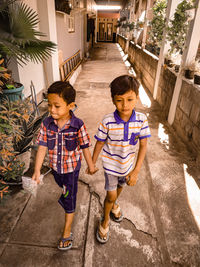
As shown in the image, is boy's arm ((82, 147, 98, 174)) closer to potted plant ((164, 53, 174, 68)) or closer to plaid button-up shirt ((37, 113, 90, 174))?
plaid button-up shirt ((37, 113, 90, 174))

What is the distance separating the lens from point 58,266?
1.50 metres

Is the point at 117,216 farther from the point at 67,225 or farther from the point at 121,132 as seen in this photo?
the point at 121,132

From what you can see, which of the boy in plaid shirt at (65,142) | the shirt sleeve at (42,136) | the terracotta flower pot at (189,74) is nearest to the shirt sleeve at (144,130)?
the boy in plaid shirt at (65,142)

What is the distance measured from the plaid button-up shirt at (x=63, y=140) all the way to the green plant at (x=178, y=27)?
389 centimetres

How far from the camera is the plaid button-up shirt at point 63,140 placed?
1.35m

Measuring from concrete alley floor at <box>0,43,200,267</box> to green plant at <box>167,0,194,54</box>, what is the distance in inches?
122

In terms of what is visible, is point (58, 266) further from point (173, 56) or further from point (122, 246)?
point (173, 56)

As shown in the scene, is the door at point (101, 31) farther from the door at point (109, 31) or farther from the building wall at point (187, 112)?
the building wall at point (187, 112)

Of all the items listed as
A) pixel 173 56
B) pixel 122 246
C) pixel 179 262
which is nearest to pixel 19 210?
pixel 122 246

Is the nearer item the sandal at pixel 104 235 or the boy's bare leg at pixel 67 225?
the boy's bare leg at pixel 67 225

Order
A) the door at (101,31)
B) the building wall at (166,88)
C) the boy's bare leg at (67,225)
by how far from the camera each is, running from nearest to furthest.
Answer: the boy's bare leg at (67,225) → the building wall at (166,88) → the door at (101,31)

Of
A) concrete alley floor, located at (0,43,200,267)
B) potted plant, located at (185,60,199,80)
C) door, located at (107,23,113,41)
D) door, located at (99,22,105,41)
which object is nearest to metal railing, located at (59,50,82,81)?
potted plant, located at (185,60,199,80)

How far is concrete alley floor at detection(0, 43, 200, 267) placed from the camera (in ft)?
5.19

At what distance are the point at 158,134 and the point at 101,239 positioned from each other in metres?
2.58
